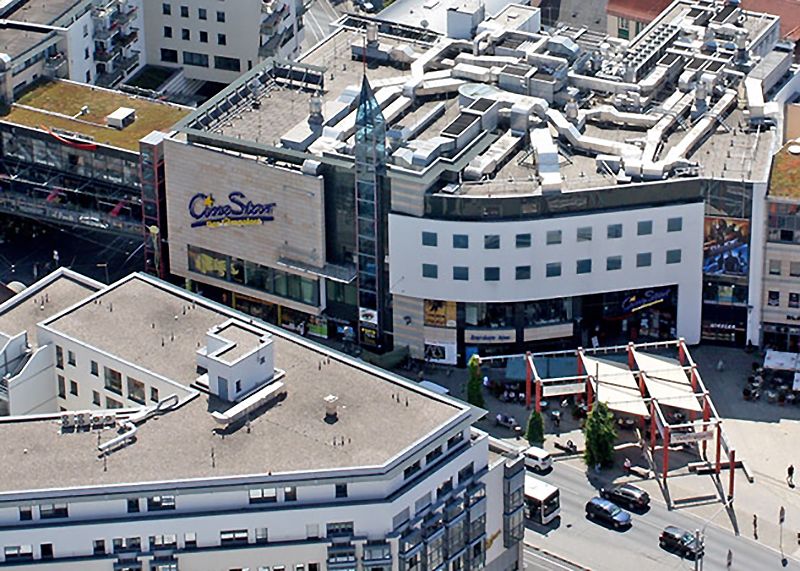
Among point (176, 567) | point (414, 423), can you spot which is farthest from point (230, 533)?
point (414, 423)

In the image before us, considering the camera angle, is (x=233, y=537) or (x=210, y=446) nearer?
(x=233, y=537)

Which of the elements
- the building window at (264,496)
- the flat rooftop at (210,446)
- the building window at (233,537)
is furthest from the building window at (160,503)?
the building window at (264,496)

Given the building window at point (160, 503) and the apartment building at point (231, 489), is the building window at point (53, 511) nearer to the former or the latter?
the apartment building at point (231, 489)

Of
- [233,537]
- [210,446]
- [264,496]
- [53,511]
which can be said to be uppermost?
[210,446]

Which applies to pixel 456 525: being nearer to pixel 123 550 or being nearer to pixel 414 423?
pixel 414 423

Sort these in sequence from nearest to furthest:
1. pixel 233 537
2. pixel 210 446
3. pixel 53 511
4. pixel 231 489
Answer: pixel 53 511
pixel 231 489
pixel 233 537
pixel 210 446

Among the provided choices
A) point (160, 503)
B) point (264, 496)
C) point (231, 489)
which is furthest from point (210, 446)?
point (160, 503)

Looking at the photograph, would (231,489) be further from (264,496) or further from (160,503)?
(160,503)

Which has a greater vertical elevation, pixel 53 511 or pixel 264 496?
pixel 53 511
